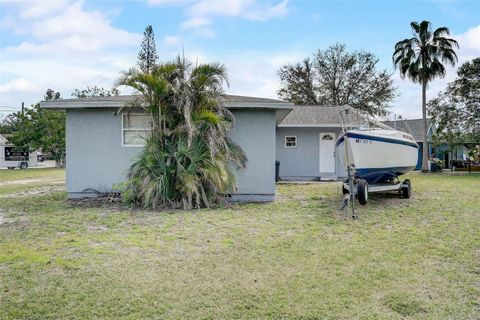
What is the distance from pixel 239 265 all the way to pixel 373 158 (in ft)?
20.6

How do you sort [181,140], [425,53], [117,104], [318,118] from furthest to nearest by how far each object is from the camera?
[425,53]
[318,118]
[117,104]
[181,140]

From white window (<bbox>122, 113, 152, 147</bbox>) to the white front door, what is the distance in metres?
8.99

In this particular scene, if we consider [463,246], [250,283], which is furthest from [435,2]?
[250,283]

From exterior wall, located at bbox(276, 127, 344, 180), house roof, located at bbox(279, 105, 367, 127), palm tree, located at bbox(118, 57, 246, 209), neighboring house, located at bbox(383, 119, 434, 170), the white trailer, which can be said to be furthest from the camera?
the white trailer

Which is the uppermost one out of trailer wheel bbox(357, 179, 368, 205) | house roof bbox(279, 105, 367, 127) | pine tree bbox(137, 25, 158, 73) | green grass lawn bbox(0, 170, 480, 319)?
pine tree bbox(137, 25, 158, 73)

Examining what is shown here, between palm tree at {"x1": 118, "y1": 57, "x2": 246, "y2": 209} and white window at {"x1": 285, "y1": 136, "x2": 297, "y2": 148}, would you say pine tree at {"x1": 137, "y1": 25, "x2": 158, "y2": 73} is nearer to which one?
white window at {"x1": 285, "y1": 136, "x2": 297, "y2": 148}

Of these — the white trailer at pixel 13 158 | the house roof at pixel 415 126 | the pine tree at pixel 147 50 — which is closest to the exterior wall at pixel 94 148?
the house roof at pixel 415 126

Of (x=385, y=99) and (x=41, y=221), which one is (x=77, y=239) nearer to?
(x=41, y=221)

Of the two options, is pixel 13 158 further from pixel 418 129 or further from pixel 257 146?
pixel 418 129

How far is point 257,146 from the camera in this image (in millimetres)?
10352

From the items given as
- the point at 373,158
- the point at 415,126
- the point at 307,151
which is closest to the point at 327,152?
the point at 307,151

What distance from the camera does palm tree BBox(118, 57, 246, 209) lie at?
8.95 metres

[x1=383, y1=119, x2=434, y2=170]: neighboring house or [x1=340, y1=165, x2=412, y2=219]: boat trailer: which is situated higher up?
[x1=383, y1=119, x2=434, y2=170]: neighboring house

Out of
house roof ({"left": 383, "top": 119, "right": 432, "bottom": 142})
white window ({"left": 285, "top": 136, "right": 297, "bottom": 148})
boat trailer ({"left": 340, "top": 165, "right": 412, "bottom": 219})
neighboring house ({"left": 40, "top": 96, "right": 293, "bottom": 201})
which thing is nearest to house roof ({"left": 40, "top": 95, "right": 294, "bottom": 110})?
neighboring house ({"left": 40, "top": 96, "right": 293, "bottom": 201})
